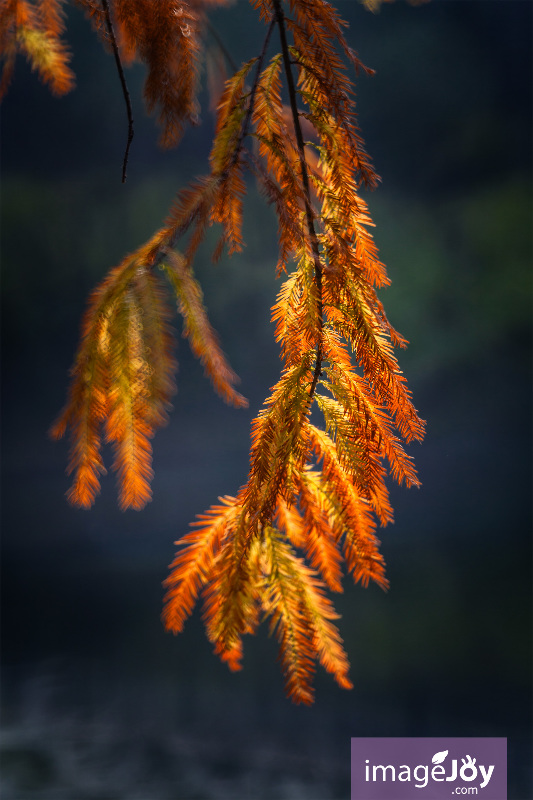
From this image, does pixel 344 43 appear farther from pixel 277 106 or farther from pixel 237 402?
pixel 237 402

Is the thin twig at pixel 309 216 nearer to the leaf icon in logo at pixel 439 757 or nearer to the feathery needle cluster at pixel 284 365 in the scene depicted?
the feathery needle cluster at pixel 284 365

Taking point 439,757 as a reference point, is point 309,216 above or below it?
above

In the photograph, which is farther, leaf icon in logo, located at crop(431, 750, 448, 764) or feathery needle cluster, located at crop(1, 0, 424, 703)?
leaf icon in logo, located at crop(431, 750, 448, 764)

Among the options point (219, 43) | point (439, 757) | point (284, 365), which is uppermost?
point (219, 43)

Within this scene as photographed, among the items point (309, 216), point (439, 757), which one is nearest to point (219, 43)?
point (309, 216)

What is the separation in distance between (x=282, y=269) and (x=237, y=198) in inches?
2.1

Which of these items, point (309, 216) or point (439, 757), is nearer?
point (309, 216)

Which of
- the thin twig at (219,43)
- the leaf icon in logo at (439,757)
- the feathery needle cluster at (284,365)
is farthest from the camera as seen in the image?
the leaf icon in logo at (439,757)

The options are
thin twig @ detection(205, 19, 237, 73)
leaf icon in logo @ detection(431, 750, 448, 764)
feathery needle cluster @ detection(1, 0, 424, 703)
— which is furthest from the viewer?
leaf icon in logo @ detection(431, 750, 448, 764)

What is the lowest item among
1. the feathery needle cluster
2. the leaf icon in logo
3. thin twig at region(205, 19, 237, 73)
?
the leaf icon in logo

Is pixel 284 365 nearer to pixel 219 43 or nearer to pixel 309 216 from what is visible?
pixel 309 216

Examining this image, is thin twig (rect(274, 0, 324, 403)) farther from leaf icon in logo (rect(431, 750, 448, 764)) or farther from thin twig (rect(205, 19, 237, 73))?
leaf icon in logo (rect(431, 750, 448, 764))

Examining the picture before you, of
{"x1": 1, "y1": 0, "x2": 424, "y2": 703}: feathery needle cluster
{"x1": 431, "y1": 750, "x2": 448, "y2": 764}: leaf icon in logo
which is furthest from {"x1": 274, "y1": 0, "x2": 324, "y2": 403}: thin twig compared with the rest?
{"x1": 431, "y1": 750, "x2": 448, "y2": 764}: leaf icon in logo

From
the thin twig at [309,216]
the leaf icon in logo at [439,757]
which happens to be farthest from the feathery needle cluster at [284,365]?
the leaf icon in logo at [439,757]
